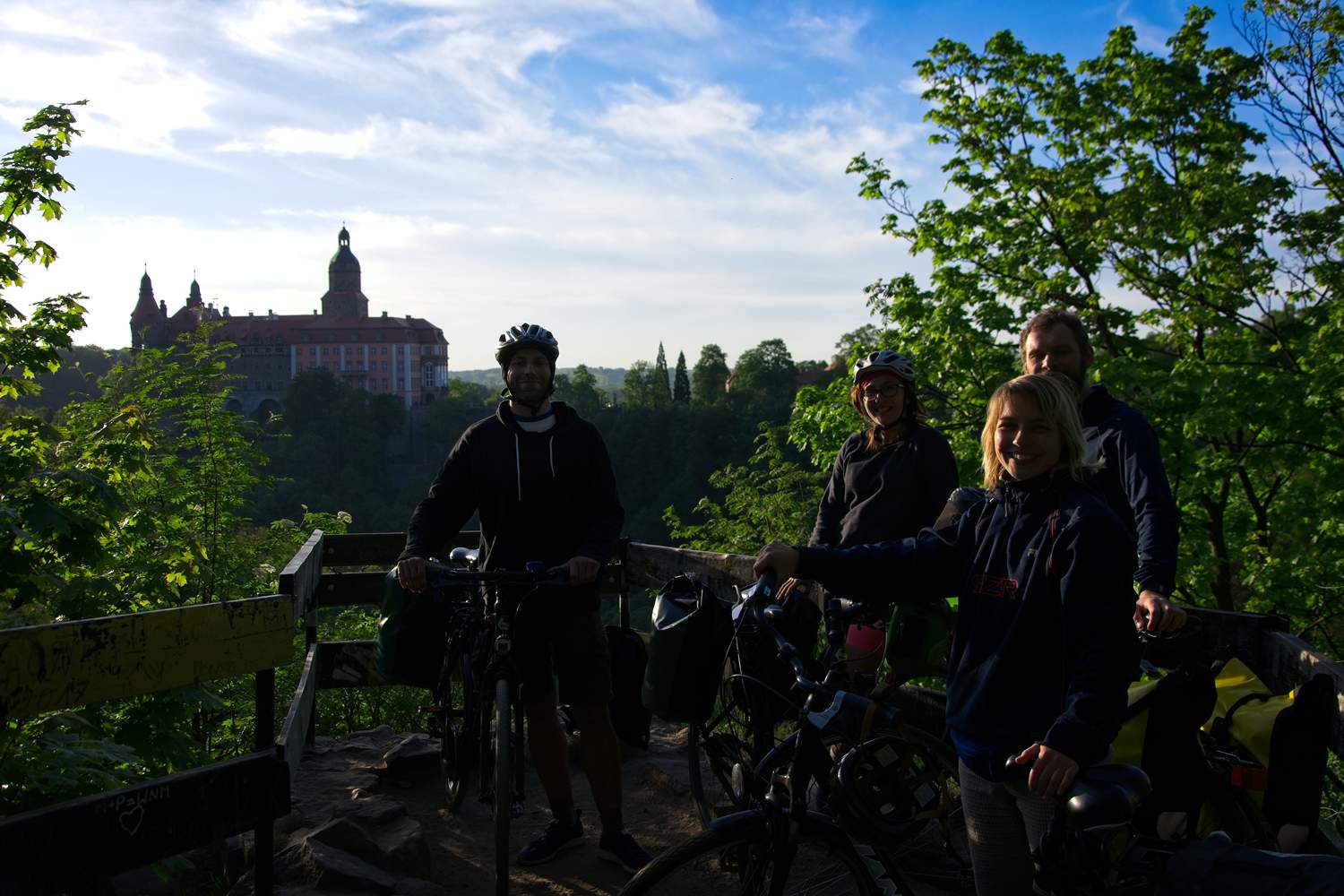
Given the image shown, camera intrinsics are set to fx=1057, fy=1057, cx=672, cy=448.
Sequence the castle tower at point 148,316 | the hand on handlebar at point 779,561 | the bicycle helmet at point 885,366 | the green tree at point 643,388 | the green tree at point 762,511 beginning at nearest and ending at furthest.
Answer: the hand on handlebar at point 779,561 → the bicycle helmet at point 885,366 → the green tree at point 762,511 → the green tree at point 643,388 → the castle tower at point 148,316

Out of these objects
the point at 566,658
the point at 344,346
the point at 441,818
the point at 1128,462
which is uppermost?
the point at 344,346

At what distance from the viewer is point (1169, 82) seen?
46.0 ft

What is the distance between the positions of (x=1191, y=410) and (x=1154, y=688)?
10688 millimetres

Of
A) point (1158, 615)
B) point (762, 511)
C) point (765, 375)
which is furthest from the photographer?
point (765, 375)

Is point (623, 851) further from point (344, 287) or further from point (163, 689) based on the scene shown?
point (344, 287)

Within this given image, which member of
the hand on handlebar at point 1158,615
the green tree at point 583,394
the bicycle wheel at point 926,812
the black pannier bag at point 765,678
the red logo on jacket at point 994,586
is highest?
the green tree at point 583,394

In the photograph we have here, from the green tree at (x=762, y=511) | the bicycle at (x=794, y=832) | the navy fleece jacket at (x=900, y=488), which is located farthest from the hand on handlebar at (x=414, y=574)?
the green tree at (x=762, y=511)

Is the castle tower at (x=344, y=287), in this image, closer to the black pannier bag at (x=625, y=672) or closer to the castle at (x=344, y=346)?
the castle at (x=344, y=346)

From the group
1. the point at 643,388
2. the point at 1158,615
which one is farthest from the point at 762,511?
the point at 643,388

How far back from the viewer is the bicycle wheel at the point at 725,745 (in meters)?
3.03

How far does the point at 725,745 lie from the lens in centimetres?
338

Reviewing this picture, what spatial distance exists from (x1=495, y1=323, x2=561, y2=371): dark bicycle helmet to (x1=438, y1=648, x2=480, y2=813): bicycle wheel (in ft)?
3.53

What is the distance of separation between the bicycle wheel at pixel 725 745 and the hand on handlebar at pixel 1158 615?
3.42ft

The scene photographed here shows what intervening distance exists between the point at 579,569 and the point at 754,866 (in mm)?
1578
